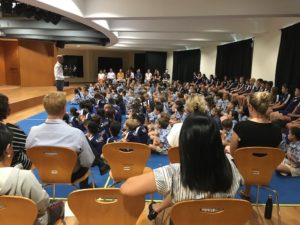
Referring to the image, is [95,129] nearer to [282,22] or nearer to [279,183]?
[279,183]

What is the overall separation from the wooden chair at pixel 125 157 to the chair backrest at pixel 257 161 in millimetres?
858

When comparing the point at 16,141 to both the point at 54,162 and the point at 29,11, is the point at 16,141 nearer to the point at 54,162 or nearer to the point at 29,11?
the point at 54,162

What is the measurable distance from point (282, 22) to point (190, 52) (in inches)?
421

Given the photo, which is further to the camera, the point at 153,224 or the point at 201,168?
the point at 153,224

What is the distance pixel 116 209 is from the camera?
161 centimetres

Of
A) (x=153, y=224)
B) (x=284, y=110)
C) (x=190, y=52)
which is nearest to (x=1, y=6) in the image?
(x=153, y=224)

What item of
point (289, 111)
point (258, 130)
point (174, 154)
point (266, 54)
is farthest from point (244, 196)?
point (266, 54)

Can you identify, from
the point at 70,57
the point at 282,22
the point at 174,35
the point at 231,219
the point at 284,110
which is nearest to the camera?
the point at 231,219

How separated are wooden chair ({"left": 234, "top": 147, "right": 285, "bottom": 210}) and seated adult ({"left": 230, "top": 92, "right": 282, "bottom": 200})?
213mm

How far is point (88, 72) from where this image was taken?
77.6 feet

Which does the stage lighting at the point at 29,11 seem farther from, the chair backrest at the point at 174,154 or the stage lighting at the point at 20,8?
the chair backrest at the point at 174,154

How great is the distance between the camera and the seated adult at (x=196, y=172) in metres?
1.43

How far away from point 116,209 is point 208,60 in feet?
52.5

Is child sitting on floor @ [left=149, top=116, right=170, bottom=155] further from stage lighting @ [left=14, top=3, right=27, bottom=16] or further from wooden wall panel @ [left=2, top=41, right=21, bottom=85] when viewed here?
wooden wall panel @ [left=2, top=41, right=21, bottom=85]
